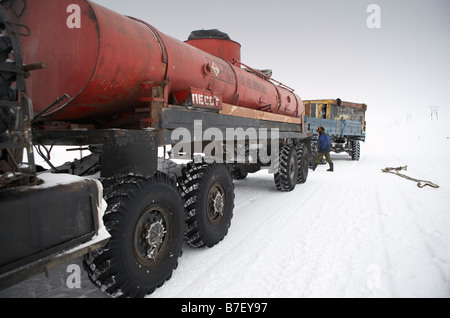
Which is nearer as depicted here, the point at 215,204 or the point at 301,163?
the point at 215,204

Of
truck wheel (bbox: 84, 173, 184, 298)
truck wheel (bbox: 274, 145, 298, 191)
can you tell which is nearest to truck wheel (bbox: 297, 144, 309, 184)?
truck wheel (bbox: 274, 145, 298, 191)

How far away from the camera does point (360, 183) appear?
796 centimetres

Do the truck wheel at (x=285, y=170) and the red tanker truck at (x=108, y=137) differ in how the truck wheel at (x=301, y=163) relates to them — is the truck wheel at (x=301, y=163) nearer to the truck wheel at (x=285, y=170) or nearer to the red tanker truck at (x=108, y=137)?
the truck wheel at (x=285, y=170)

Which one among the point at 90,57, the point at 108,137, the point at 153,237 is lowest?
the point at 153,237

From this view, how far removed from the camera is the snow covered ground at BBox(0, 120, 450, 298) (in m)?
2.62

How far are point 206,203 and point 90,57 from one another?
6.85 ft

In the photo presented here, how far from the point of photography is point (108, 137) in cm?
236

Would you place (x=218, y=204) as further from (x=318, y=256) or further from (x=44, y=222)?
(x=44, y=222)

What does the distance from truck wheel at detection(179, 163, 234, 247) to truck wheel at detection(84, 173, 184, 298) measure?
0.39 metres

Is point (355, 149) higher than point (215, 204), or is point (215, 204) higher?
point (355, 149)

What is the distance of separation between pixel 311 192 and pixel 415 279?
13.6ft

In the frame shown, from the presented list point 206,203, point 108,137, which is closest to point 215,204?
point 206,203
